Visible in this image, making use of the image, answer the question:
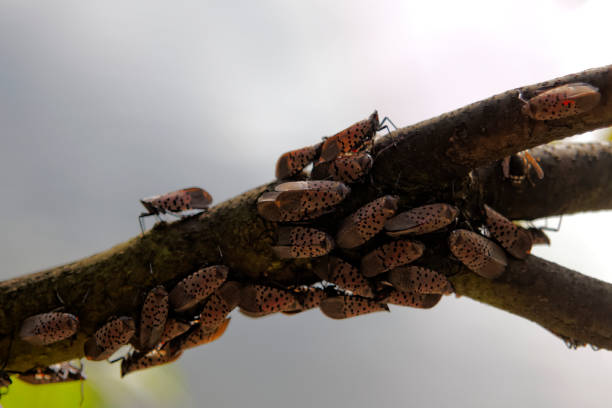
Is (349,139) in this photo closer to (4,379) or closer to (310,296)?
(310,296)

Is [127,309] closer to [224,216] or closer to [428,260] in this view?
[224,216]

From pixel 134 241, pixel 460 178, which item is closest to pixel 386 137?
pixel 460 178

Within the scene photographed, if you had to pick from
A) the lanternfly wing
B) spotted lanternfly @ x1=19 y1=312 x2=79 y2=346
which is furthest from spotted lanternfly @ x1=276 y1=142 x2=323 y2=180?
spotted lanternfly @ x1=19 y1=312 x2=79 y2=346

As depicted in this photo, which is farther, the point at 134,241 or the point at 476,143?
the point at 134,241

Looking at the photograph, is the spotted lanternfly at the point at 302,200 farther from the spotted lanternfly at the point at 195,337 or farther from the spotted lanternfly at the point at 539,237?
the spotted lanternfly at the point at 539,237

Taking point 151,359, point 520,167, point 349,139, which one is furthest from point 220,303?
point 520,167

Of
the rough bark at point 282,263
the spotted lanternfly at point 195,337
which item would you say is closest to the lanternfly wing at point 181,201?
the rough bark at point 282,263
